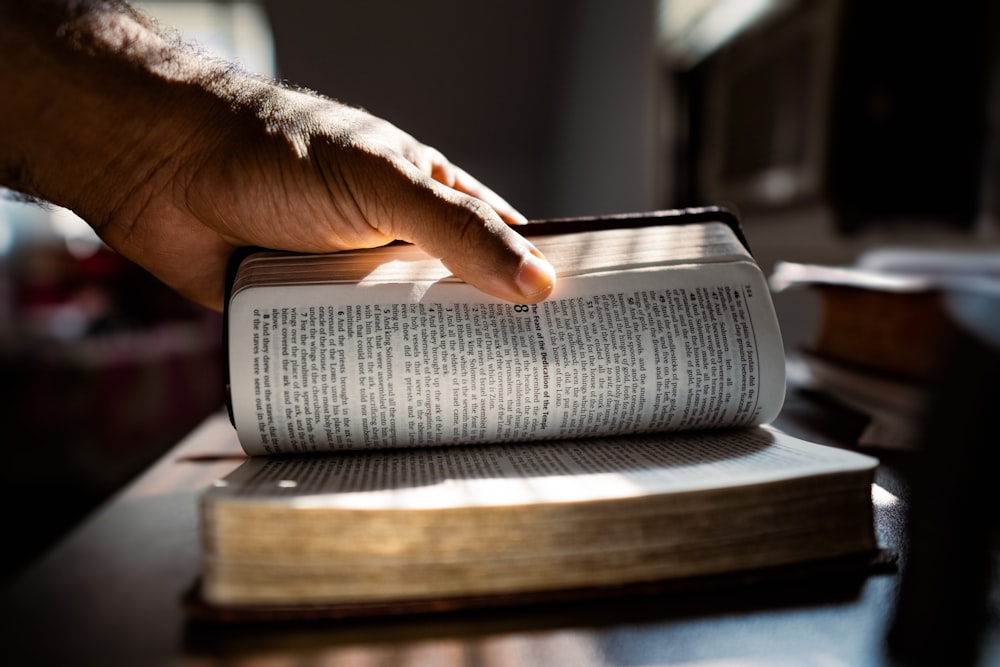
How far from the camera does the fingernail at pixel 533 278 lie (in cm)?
47

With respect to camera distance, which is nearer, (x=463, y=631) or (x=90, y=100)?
(x=463, y=631)

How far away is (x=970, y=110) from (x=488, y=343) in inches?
35.5

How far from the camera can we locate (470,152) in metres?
3.61

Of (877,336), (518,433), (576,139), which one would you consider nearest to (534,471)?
(518,433)

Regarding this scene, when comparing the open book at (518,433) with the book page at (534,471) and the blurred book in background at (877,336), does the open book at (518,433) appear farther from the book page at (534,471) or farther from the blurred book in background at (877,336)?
the blurred book in background at (877,336)

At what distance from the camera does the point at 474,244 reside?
478 mm

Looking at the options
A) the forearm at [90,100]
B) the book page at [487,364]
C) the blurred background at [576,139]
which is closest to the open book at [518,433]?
the book page at [487,364]

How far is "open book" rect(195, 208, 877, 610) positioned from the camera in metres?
0.31

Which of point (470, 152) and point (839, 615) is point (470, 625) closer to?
point (839, 615)

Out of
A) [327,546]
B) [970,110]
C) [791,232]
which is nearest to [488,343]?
[327,546]

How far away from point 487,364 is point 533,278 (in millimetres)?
69

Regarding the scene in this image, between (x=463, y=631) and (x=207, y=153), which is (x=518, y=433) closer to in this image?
(x=463, y=631)

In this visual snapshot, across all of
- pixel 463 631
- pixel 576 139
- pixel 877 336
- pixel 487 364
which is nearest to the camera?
pixel 463 631

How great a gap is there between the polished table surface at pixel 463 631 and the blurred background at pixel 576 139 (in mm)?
454
